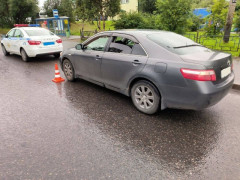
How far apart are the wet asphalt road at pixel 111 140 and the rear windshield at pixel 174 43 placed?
129 cm

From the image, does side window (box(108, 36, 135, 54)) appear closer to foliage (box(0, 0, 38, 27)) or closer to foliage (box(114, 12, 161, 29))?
foliage (box(114, 12, 161, 29))

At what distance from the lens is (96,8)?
15719 millimetres

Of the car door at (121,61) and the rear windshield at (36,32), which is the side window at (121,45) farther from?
the rear windshield at (36,32)

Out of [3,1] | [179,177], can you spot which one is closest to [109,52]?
[179,177]

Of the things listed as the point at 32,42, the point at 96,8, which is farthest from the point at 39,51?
the point at 96,8

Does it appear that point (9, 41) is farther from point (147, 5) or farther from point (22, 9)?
point (147, 5)

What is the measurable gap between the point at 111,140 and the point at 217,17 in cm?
1206

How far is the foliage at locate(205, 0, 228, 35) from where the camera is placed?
38.0 ft

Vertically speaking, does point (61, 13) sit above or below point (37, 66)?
above

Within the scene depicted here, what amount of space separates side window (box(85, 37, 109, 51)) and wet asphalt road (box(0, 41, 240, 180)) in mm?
1237

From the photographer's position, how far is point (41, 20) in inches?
959

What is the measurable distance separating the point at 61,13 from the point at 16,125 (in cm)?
3911

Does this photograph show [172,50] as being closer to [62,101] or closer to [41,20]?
[62,101]

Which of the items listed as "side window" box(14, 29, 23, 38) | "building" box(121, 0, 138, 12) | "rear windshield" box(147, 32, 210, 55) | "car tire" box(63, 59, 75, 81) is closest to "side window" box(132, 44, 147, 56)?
"rear windshield" box(147, 32, 210, 55)
